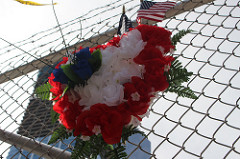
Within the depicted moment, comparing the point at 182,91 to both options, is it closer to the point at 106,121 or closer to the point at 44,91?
the point at 106,121

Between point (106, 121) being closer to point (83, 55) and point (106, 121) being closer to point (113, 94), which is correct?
point (113, 94)

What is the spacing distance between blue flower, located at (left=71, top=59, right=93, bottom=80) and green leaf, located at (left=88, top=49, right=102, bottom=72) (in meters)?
0.02

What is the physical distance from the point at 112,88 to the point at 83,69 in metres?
0.12

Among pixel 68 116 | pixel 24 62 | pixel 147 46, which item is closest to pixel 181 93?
pixel 147 46

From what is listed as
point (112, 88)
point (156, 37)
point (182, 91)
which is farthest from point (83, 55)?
point (182, 91)

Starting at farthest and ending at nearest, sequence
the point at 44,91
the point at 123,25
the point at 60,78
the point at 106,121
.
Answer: the point at 123,25
the point at 44,91
the point at 60,78
the point at 106,121

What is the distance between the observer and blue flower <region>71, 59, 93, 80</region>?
3.35ft

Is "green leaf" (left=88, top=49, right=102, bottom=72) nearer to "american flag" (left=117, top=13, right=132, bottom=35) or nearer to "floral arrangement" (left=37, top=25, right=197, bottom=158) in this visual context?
"floral arrangement" (left=37, top=25, right=197, bottom=158)

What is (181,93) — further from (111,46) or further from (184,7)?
(184,7)

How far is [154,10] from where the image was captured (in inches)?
62.7

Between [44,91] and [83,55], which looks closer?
[83,55]

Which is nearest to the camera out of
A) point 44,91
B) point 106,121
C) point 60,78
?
point 106,121

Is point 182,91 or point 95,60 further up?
point 95,60

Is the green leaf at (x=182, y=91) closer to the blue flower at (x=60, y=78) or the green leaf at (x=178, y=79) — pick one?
the green leaf at (x=178, y=79)
